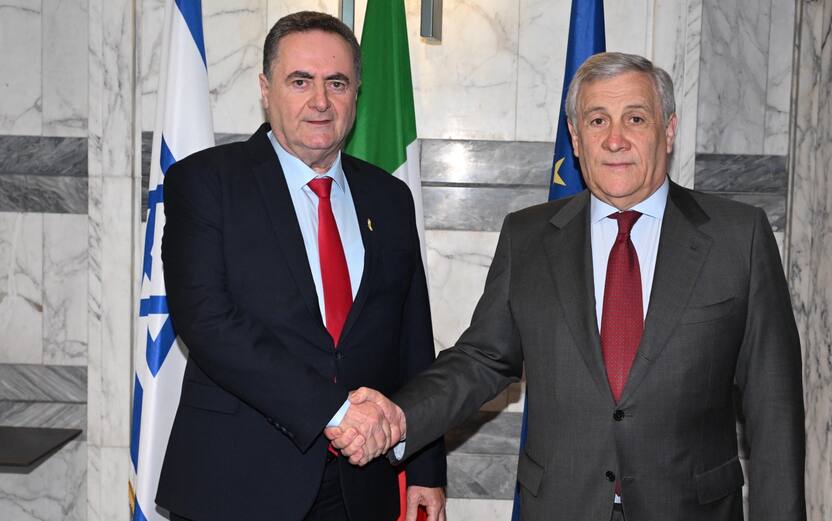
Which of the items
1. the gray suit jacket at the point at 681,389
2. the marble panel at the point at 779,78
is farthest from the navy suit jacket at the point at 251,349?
the marble panel at the point at 779,78

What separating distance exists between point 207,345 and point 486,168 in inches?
79.0

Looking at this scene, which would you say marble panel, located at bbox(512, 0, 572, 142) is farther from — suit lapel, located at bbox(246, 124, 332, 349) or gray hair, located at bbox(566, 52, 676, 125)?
suit lapel, located at bbox(246, 124, 332, 349)

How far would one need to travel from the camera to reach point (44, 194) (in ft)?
13.3

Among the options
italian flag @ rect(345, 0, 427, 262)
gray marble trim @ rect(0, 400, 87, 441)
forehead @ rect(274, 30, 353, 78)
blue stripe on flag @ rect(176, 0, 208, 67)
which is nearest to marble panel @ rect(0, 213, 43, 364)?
gray marble trim @ rect(0, 400, 87, 441)

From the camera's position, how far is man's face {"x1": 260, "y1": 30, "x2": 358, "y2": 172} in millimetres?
2535

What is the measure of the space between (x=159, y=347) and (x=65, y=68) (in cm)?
148

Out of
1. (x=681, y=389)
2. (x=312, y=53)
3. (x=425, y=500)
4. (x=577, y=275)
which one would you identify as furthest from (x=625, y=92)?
(x=425, y=500)

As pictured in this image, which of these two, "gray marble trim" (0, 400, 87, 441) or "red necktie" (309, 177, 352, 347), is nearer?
"red necktie" (309, 177, 352, 347)

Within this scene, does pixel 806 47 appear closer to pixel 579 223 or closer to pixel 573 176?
pixel 573 176

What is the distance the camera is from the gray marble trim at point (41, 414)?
4129 mm

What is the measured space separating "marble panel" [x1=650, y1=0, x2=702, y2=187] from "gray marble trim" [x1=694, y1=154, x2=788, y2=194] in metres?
0.11

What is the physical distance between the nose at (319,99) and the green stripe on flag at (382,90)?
41.5 inches

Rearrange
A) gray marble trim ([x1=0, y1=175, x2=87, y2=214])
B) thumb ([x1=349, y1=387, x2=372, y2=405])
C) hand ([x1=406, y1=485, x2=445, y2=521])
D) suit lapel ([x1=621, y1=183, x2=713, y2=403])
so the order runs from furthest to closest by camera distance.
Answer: gray marble trim ([x1=0, y1=175, x2=87, y2=214]), hand ([x1=406, y1=485, x2=445, y2=521]), thumb ([x1=349, y1=387, x2=372, y2=405]), suit lapel ([x1=621, y1=183, x2=713, y2=403])

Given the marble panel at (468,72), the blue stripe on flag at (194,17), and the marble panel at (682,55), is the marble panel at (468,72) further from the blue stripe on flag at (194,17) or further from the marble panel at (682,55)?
the blue stripe on flag at (194,17)
